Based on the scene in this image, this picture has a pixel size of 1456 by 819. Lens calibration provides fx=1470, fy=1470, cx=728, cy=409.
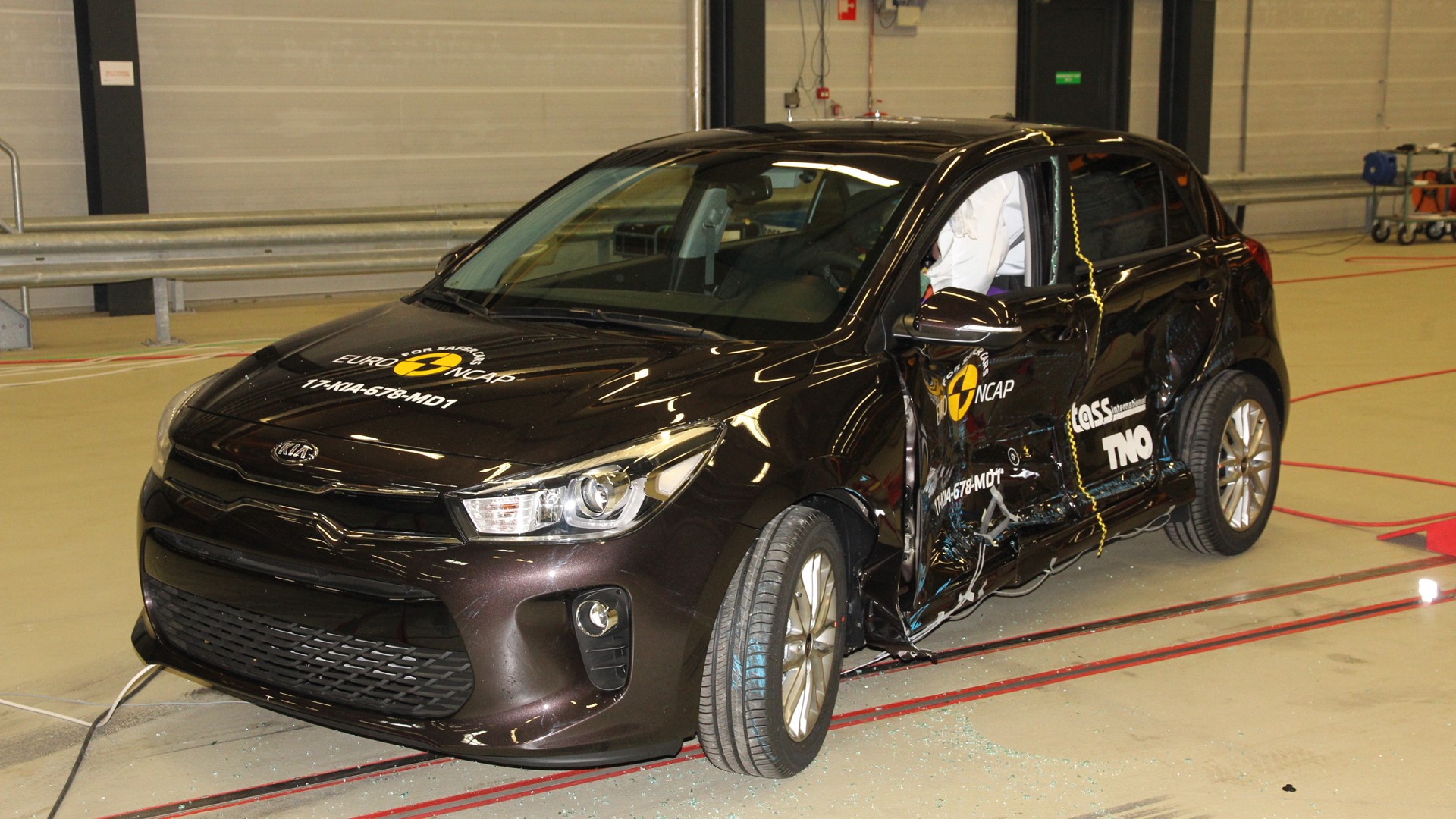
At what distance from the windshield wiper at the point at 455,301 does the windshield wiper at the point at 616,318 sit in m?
0.06

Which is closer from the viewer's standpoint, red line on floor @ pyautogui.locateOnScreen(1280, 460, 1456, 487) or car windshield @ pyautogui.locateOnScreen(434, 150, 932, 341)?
car windshield @ pyautogui.locateOnScreen(434, 150, 932, 341)

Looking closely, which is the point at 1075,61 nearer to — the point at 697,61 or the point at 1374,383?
the point at 697,61

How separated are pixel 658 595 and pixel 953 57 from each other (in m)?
13.7

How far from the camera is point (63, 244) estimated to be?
9.29 meters

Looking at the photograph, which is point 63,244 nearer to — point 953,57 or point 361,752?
point 361,752

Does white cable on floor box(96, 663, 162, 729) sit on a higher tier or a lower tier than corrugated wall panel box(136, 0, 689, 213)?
lower

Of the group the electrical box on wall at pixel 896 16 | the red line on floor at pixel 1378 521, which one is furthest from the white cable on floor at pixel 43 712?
the electrical box on wall at pixel 896 16

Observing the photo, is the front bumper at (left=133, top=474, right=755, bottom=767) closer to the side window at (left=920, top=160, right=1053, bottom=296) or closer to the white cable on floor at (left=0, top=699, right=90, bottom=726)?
the white cable on floor at (left=0, top=699, right=90, bottom=726)

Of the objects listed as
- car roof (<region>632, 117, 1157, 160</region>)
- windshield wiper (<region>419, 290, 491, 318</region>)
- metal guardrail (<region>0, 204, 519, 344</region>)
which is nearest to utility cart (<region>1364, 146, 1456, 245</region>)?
metal guardrail (<region>0, 204, 519, 344</region>)

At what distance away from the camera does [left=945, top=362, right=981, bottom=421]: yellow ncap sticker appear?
149 inches

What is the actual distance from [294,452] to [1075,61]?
14913 millimetres

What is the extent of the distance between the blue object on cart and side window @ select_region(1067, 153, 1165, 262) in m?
12.4

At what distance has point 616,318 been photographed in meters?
3.76

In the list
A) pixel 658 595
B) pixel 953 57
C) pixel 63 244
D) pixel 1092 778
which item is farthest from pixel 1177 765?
pixel 953 57
